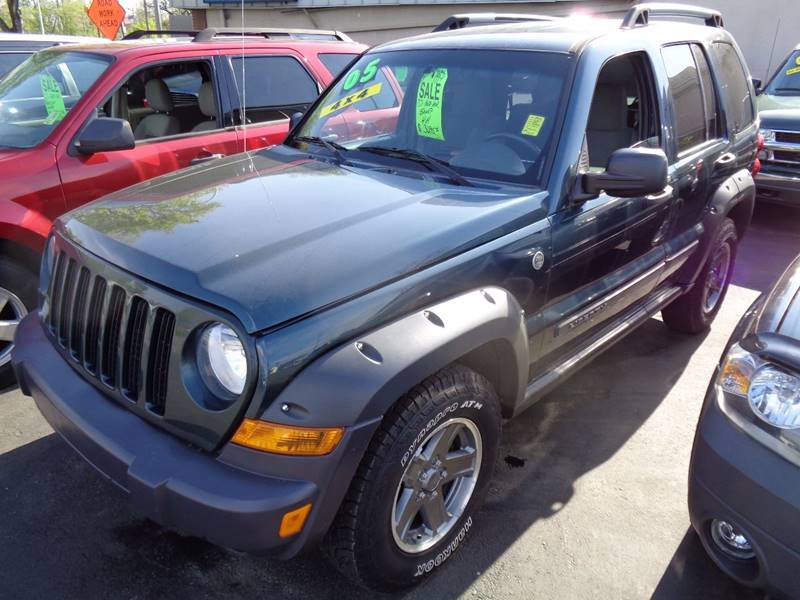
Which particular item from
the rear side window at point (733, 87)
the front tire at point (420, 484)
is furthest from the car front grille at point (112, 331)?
the rear side window at point (733, 87)

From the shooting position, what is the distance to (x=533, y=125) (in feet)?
8.98

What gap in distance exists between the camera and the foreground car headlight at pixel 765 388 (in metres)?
1.85

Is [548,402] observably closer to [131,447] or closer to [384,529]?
[384,529]

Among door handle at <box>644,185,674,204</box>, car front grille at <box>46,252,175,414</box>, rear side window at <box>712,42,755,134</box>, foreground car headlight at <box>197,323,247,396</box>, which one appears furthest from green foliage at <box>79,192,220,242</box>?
rear side window at <box>712,42,755,134</box>

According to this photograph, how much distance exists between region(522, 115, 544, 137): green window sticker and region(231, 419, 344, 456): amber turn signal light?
1.61m

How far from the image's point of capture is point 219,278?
1893mm

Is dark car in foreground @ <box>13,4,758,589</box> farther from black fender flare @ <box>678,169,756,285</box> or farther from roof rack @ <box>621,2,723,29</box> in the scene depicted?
black fender flare @ <box>678,169,756,285</box>

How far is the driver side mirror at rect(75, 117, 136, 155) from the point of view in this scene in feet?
11.9

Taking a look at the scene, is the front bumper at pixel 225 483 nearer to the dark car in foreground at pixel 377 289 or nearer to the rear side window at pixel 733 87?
the dark car in foreground at pixel 377 289

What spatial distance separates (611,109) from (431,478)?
2.38 m

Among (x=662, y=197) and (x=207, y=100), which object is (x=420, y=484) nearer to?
(x=662, y=197)

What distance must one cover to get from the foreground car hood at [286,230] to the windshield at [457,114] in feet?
0.69

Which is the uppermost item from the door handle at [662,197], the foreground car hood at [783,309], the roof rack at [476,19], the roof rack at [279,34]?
the roof rack at [476,19]

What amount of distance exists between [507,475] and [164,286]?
1.81m
